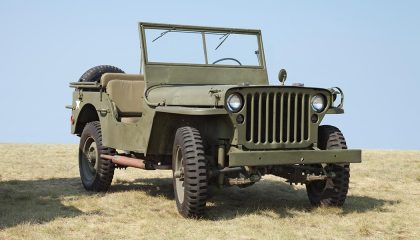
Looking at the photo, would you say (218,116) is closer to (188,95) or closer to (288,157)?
(188,95)

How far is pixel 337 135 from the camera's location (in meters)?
6.65

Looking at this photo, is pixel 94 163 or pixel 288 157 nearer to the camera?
pixel 288 157

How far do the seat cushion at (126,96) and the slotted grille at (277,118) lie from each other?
278cm

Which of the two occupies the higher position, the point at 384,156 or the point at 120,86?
the point at 120,86

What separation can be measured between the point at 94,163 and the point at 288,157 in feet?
12.2

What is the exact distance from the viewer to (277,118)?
20.0 ft

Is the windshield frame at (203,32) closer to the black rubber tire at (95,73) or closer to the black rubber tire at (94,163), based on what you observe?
the black rubber tire at (94,163)

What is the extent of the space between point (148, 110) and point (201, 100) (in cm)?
103

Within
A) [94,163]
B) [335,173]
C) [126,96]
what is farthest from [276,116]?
[94,163]

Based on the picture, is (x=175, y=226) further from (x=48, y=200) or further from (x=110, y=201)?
(x=48, y=200)

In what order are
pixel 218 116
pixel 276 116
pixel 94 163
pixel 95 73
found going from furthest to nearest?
pixel 95 73
pixel 94 163
pixel 218 116
pixel 276 116

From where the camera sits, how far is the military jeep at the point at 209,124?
232 inches

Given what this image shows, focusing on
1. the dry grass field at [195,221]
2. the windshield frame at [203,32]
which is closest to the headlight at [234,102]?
the dry grass field at [195,221]

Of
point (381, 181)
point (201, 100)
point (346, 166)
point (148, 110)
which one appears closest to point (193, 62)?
point (148, 110)
